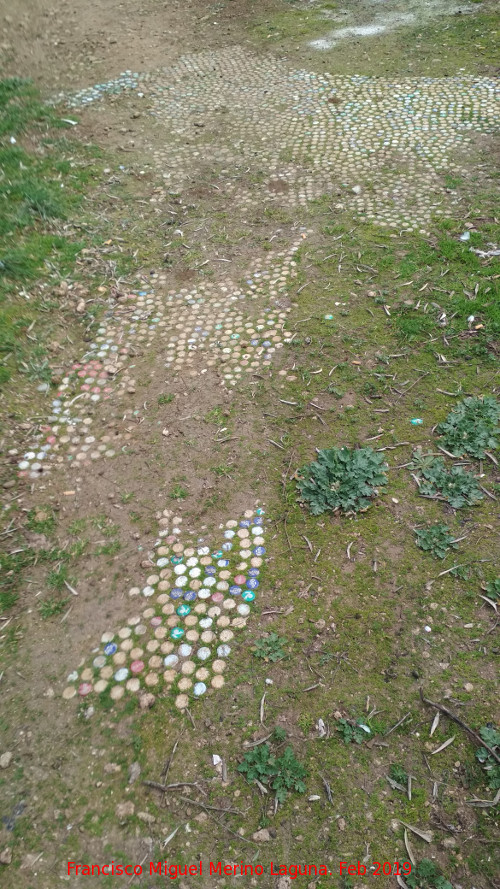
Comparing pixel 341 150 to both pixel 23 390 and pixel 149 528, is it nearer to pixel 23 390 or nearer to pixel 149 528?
pixel 23 390

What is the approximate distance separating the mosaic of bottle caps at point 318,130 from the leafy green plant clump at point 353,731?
14.8 ft

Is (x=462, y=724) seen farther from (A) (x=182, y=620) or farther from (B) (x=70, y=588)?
(B) (x=70, y=588)

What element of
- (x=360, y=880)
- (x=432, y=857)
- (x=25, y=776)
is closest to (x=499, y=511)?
(x=432, y=857)

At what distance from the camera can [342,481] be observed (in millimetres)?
3379

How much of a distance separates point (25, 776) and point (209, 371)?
2879 millimetres

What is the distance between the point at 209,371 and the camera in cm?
421

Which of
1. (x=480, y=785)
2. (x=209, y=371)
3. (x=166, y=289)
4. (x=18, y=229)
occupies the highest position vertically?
(x=18, y=229)

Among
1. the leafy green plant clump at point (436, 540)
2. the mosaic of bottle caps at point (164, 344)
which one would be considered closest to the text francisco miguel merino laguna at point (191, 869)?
the leafy green plant clump at point (436, 540)

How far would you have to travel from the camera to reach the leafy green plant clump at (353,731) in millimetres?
2461

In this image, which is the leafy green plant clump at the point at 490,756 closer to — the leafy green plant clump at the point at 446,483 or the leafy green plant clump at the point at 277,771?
the leafy green plant clump at the point at 277,771

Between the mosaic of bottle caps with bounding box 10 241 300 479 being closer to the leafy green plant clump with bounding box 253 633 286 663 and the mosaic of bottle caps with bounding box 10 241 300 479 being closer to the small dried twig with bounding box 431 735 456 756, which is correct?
the leafy green plant clump with bounding box 253 633 286 663

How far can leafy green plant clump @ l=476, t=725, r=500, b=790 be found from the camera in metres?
2.32

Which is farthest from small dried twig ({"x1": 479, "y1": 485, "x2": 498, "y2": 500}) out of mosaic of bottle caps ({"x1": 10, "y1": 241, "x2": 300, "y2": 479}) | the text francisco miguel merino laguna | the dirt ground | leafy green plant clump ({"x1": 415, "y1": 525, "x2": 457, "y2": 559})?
the text francisco miguel merino laguna

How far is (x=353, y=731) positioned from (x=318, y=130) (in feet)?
22.6
